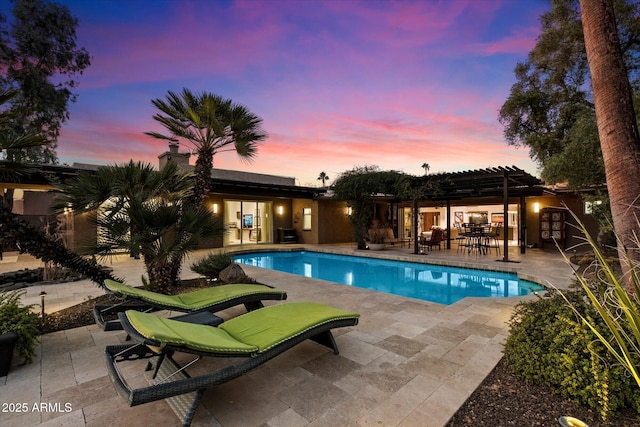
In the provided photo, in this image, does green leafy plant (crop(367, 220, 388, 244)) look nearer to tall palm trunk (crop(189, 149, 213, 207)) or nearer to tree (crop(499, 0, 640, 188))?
tree (crop(499, 0, 640, 188))

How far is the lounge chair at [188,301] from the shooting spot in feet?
10.1

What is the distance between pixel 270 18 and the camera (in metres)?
8.18

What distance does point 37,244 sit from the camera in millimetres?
3566

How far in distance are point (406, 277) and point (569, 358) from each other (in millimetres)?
6951

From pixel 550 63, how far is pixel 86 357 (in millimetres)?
15828

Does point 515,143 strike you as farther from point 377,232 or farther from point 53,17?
point 53,17

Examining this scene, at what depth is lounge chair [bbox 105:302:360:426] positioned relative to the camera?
1.86 metres

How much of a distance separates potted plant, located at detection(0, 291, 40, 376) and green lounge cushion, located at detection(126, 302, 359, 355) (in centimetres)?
138

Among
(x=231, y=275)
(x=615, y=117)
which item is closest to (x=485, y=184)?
(x=615, y=117)

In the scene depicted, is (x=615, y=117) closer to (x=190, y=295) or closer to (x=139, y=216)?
(x=190, y=295)

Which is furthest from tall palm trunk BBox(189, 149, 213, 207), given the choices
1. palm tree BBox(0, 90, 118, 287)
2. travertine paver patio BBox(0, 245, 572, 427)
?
travertine paver patio BBox(0, 245, 572, 427)

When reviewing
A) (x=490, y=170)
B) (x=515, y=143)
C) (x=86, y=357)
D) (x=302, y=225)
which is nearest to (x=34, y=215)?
(x=302, y=225)

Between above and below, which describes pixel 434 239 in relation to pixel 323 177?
below

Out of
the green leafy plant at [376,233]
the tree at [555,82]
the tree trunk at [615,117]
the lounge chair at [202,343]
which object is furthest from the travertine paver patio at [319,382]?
the green leafy plant at [376,233]
